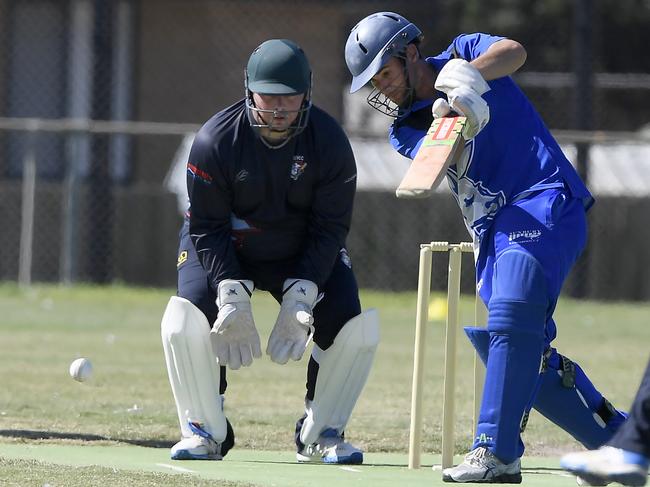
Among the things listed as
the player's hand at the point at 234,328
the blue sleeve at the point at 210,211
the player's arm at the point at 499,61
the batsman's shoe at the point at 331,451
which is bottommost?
the batsman's shoe at the point at 331,451

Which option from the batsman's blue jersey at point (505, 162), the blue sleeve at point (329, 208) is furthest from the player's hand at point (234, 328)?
the batsman's blue jersey at point (505, 162)

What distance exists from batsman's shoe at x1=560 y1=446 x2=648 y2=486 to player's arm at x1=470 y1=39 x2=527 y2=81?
5.45 ft

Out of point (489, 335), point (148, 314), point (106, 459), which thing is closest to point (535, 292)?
point (489, 335)

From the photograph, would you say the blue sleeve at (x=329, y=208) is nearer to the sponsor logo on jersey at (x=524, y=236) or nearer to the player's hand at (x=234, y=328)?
the player's hand at (x=234, y=328)

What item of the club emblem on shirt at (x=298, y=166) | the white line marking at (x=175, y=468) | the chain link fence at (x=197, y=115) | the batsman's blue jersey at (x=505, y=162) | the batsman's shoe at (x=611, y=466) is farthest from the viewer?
the chain link fence at (x=197, y=115)

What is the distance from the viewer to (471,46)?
593 centimetres

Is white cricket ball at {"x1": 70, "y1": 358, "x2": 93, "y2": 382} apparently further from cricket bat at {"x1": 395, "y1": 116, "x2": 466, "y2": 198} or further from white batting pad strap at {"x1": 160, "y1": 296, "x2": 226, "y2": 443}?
cricket bat at {"x1": 395, "y1": 116, "x2": 466, "y2": 198}

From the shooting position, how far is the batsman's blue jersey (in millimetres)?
5742

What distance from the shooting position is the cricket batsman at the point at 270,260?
6.29 metres

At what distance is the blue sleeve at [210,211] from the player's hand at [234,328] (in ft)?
0.29

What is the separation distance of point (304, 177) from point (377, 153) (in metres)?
10.0

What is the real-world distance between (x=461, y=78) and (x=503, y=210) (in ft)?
1.95

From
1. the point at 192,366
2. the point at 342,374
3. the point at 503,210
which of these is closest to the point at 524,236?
the point at 503,210

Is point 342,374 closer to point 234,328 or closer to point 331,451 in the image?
point 331,451
